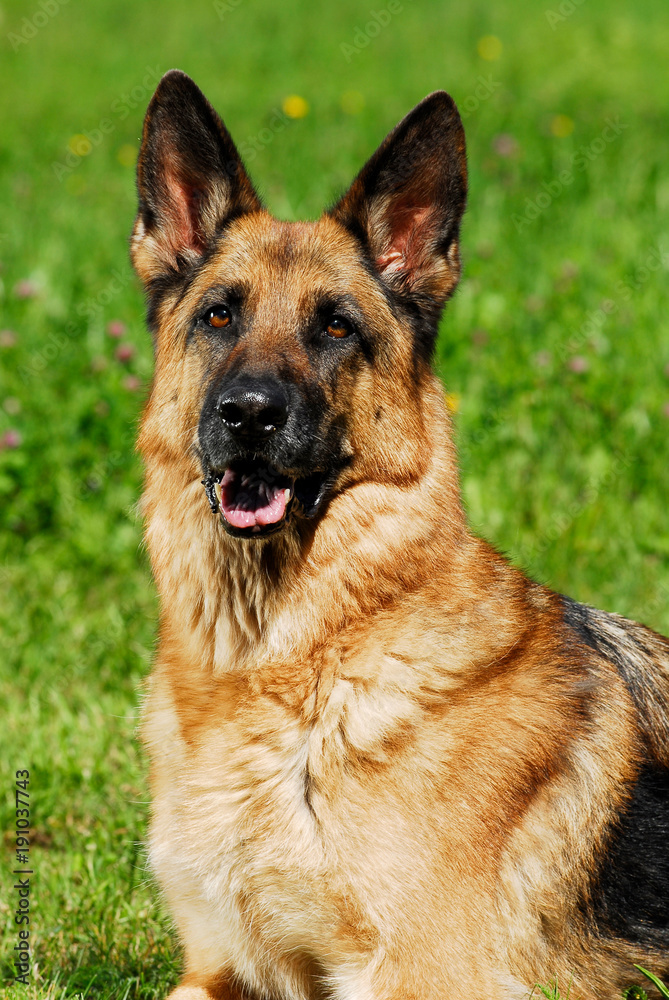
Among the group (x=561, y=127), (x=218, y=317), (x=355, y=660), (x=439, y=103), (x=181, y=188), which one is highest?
(x=439, y=103)

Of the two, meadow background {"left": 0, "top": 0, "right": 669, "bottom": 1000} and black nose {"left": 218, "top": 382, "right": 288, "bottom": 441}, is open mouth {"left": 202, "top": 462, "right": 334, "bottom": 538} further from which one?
meadow background {"left": 0, "top": 0, "right": 669, "bottom": 1000}

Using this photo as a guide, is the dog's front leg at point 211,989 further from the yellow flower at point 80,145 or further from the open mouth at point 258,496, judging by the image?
the yellow flower at point 80,145

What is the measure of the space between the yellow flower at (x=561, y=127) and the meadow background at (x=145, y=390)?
48 mm

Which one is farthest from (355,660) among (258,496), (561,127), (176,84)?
(561,127)

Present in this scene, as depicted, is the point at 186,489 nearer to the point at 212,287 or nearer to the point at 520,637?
the point at 212,287

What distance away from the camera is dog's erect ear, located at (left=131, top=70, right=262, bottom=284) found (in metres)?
3.42

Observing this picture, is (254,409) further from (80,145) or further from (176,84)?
(80,145)

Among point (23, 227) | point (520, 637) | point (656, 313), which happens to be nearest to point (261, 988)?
point (520, 637)

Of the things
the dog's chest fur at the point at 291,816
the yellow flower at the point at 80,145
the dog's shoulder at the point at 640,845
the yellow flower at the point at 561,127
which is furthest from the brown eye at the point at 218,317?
the yellow flower at the point at 561,127

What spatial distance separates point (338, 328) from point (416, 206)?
0.54m

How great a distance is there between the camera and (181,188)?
3.58 metres

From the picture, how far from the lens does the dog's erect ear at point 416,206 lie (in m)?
3.31

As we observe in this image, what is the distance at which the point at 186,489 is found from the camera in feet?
10.8

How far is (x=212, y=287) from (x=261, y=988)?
7.38 ft
